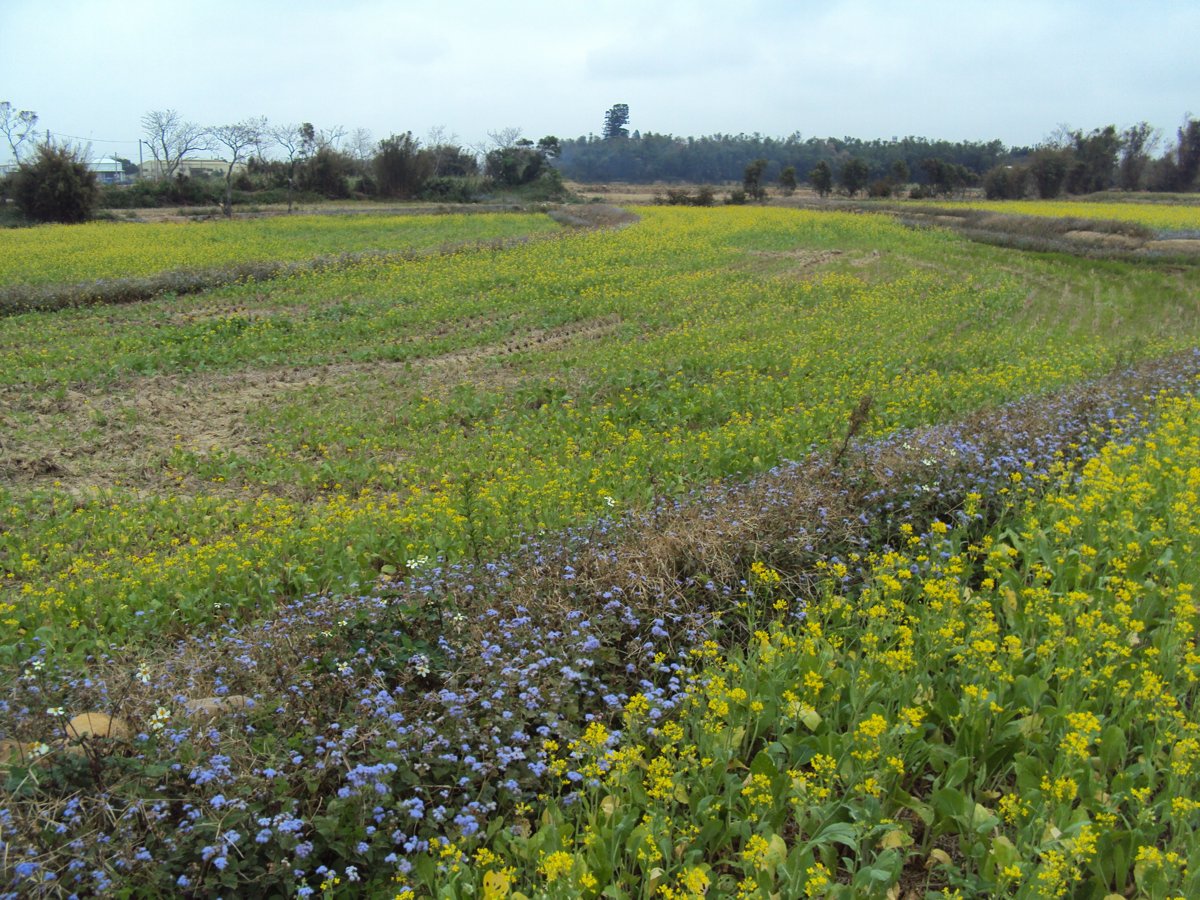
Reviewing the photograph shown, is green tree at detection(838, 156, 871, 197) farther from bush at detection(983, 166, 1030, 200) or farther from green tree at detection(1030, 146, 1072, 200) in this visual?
green tree at detection(1030, 146, 1072, 200)

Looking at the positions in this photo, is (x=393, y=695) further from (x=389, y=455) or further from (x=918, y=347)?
(x=918, y=347)

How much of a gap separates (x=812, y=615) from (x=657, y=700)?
1.26 meters

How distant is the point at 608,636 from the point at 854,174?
7035cm

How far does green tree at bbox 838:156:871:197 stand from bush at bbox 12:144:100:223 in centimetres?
5436

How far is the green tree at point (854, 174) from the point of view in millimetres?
65812

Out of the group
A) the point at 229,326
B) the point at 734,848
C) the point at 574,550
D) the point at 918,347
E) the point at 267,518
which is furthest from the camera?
the point at 229,326

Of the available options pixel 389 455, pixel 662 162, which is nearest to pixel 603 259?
pixel 389 455

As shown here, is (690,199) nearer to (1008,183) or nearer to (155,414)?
(1008,183)

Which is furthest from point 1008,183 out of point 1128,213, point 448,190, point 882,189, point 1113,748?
point 1113,748

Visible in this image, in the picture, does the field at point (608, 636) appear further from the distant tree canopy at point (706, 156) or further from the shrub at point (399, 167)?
→ the distant tree canopy at point (706, 156)

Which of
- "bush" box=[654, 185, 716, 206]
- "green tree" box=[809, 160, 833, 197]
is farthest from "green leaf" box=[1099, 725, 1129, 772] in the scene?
"green tree" box=[809, 160, 833, 197]

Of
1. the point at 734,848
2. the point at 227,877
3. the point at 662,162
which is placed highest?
the point at 662,162

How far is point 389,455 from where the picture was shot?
8.59 metres

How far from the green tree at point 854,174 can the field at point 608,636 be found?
6104cm
